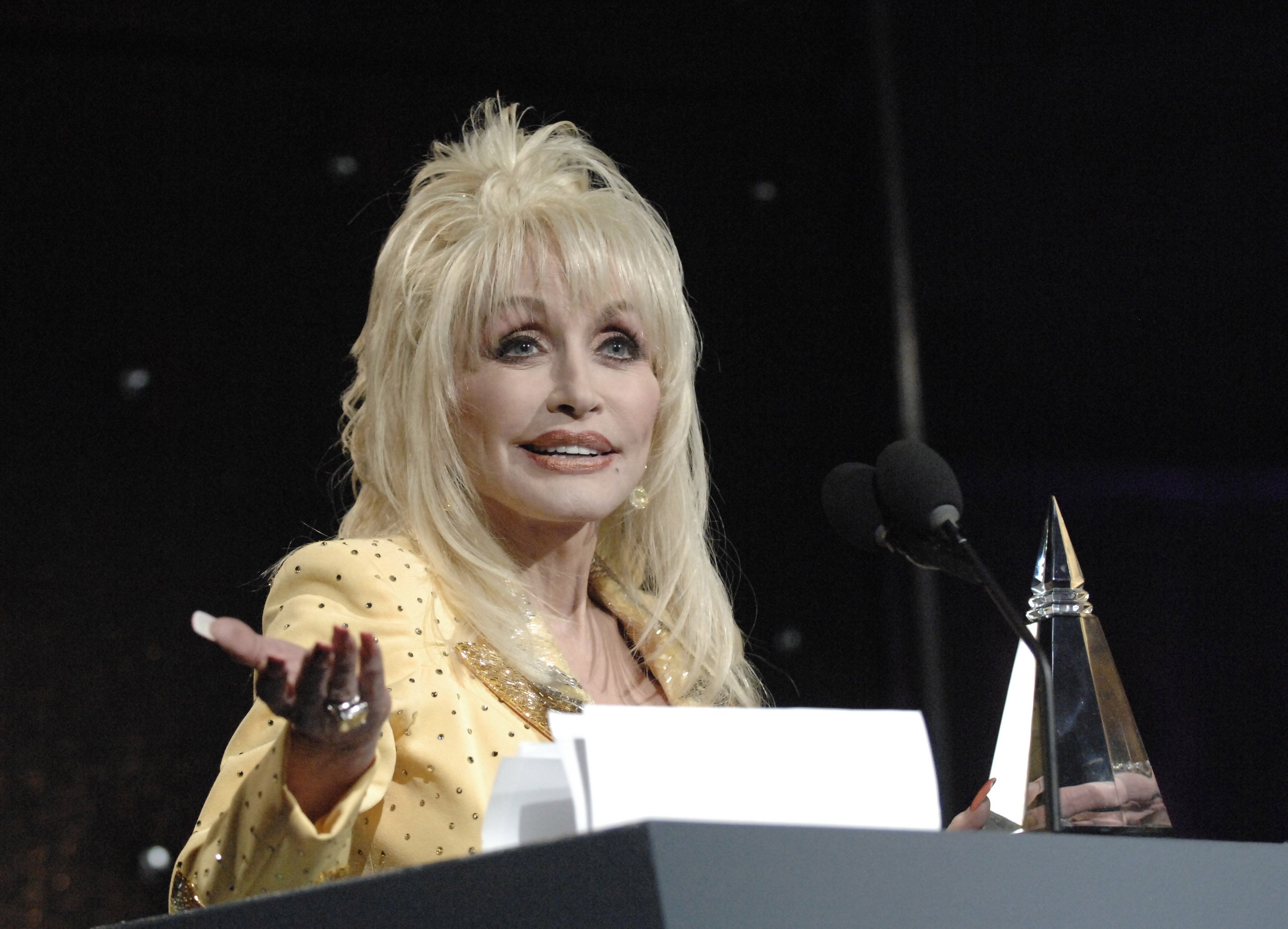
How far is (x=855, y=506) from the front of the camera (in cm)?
109

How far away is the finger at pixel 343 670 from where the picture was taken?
747 mm

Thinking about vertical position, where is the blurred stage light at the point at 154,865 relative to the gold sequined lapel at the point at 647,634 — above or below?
below

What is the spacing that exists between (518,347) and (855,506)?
536 mm

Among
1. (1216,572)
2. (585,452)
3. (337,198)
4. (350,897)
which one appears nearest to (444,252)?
(585,452)

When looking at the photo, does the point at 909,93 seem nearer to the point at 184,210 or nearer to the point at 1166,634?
the point at 1166,634

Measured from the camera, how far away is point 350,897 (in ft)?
2.29

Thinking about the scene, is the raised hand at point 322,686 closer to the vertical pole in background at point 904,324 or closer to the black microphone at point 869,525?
the black microphone at point 869,525

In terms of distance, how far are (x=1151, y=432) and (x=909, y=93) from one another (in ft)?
2.64

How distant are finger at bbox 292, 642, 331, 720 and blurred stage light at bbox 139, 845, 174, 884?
142 cm

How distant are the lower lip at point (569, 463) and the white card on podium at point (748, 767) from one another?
700 mm

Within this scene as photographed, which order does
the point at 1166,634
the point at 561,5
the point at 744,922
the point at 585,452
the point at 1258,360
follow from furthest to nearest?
the point at 561,5, the point at 1166,634, the point at 1258,360, the point at 585,452, the point at 744,922

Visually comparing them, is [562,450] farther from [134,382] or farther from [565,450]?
[134,382]

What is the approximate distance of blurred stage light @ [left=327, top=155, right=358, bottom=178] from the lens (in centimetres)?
227

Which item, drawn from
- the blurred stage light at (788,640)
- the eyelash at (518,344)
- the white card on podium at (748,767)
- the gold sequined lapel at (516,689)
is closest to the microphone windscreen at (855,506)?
the white card on podium at (748,767)
